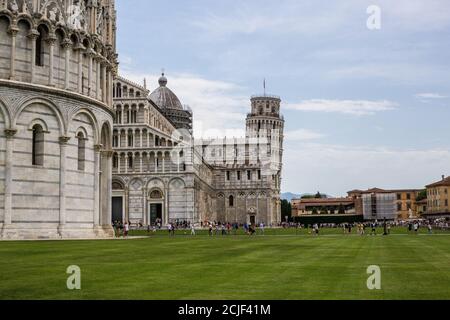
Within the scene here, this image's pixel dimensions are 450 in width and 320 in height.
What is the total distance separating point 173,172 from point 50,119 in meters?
56.0

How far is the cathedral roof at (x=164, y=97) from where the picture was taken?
127 m

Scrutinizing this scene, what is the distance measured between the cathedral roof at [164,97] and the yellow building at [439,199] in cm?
6161

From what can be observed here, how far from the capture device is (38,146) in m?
38.6

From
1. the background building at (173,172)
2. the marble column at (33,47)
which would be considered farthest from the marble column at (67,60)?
the background building at (173,172)

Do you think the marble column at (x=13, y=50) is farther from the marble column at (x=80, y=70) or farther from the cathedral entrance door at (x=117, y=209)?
the cathedral entrance door at (x=117, y=209)

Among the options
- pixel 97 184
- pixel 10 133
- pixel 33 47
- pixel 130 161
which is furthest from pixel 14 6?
pixel 130 161

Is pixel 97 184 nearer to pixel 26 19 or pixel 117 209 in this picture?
pixel 26 19

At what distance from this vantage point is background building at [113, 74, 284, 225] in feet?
309

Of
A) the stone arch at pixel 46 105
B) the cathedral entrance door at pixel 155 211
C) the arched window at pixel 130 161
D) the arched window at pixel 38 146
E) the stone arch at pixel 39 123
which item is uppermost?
the arched window at pixel 130 161

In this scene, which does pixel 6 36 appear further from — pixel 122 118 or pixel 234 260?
pixel 122 118

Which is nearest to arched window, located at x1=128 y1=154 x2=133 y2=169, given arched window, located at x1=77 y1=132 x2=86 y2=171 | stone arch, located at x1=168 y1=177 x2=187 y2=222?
stone arch, located at x1=168 y1=177 x2=187 y2=222

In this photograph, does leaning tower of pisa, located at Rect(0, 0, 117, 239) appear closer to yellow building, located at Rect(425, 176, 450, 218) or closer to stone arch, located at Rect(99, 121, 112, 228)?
stone arch, located at Rect(99, 121, 112, 228)
